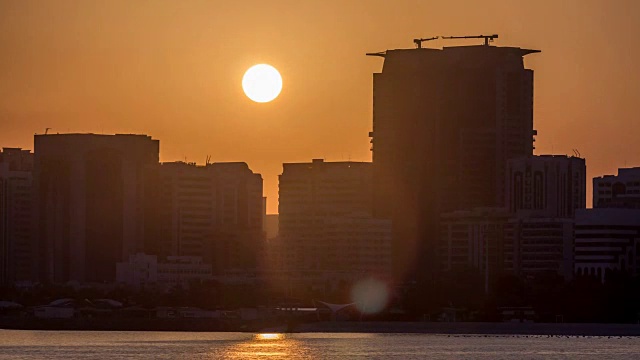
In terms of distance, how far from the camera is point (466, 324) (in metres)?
199

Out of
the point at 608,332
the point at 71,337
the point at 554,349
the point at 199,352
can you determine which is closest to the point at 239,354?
the point at 199,352

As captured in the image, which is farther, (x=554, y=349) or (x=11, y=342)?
(x=11, y=342)

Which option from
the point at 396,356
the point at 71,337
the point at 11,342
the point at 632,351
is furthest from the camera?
the point at 71,337

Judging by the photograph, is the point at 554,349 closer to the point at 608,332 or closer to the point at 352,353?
the point at 352,353

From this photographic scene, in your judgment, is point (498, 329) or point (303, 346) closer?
point (303, 346)

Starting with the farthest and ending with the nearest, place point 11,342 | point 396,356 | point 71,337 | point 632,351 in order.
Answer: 1. point 71,337
2. point 11,342
3. point 632,351
4. point 396,356

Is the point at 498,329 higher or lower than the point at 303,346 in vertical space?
lower

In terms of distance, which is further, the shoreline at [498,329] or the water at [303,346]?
the shoreline at [498,329]

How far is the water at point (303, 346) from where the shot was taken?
14750 centimetres

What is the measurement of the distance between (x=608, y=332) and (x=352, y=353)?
2013 inches

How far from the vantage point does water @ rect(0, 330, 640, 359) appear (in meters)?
148

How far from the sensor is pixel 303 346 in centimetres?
16238

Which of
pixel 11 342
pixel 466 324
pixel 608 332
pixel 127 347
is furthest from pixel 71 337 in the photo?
pixel 608 332

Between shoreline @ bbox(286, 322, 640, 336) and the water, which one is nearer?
the water
